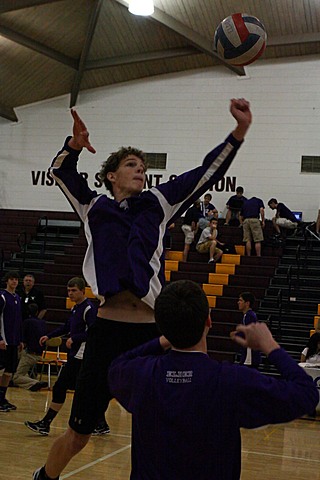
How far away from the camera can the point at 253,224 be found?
16203mm

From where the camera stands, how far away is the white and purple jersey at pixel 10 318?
9.42 metres

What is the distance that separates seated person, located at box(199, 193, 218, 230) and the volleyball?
33.3 feet

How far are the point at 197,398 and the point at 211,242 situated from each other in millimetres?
14104

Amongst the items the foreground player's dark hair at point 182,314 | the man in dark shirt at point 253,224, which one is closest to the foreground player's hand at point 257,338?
the foreground player's dark hair at point 182,314

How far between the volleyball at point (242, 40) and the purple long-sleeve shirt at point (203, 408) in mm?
4614

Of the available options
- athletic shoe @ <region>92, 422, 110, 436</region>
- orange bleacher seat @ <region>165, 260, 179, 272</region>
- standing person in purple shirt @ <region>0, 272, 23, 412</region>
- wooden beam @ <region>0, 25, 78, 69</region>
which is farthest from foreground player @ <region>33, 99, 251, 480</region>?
wooden beam @ <region>0, 25, 78, 69</region>

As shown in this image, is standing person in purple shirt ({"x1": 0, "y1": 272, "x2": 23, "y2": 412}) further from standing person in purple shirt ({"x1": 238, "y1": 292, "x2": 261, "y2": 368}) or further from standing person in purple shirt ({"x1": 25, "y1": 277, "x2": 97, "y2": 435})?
standing person in purple shirt ({"x1": 238, "y1": 292, "x2": 261, "y2": 368})

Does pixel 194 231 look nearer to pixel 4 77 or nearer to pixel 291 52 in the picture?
pixel 291 52

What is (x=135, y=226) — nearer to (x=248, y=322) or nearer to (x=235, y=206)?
(x=248, y=322)

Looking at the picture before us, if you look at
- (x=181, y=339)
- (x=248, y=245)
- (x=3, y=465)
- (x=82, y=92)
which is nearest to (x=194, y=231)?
(x=248, y=245)

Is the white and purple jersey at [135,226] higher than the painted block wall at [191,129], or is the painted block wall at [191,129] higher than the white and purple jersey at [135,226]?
the painted block wall at [191,129]

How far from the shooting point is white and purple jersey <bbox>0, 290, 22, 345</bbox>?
942 centimetres

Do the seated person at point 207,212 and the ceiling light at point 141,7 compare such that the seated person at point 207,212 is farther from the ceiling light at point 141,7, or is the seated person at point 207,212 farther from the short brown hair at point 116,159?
the short brown hair at point 116,159

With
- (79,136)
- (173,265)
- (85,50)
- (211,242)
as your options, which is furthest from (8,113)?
(79,136)
